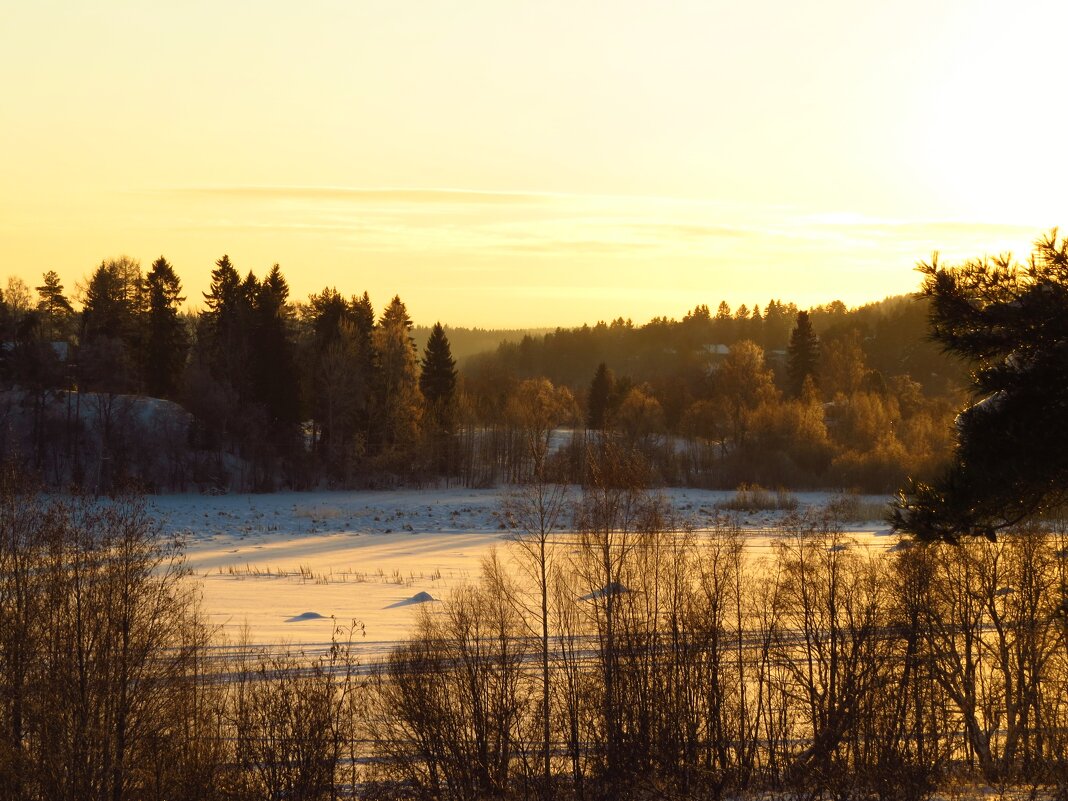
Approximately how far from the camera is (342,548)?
4834 centimetres

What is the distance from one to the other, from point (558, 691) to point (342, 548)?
25.3m

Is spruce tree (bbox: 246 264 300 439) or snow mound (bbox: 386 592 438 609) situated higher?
spruce tree (bbox: 246 264 300 439)

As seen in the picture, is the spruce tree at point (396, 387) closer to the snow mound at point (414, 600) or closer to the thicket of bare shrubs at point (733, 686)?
the snow mound at point (414, 600)

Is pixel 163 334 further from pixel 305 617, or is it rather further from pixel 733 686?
pixel 733 686

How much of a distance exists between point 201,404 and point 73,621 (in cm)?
4817

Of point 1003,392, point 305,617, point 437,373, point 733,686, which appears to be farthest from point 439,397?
point 1003,392

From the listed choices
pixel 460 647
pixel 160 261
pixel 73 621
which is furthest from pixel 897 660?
pixel 160 261

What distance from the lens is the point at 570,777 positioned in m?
21.6

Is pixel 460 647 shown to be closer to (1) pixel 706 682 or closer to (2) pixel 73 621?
(1) pixel 706 682

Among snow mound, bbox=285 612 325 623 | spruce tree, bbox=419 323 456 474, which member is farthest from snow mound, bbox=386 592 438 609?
spruce tree, bbox=419 323 456 474

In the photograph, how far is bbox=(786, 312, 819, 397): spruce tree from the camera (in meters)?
105

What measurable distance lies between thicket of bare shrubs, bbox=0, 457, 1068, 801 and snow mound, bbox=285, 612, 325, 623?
2.79m

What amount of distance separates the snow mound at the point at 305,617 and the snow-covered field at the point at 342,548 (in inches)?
1.3

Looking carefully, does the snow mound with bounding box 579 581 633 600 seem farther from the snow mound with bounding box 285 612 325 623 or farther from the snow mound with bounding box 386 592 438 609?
the snow mound with bounding box 285 612 325 623
